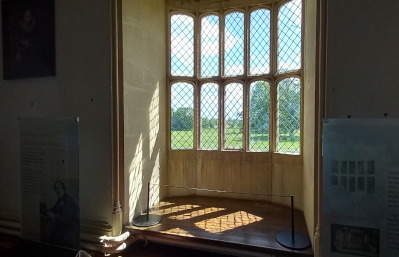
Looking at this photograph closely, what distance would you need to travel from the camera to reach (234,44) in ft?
12.6

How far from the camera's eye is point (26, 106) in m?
3.08

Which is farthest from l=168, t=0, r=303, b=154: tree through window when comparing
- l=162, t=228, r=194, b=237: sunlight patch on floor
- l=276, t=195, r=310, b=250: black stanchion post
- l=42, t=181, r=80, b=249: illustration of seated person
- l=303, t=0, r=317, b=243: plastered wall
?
l=42, t=181, r=80, b=249: illustration of seated person

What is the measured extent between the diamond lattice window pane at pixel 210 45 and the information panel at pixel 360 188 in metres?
2.39

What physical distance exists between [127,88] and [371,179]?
2.83 meters

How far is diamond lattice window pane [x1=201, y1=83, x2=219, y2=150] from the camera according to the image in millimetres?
3961

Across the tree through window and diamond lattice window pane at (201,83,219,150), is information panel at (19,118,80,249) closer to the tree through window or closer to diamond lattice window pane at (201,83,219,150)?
the tree through window

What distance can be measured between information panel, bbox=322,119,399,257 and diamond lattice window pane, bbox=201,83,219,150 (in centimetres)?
210

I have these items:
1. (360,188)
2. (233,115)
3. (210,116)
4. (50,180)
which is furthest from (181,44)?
(360,188)

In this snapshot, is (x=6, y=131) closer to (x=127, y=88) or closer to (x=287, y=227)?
(x=127, y=88)

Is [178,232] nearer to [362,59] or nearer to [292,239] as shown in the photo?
[292,239]

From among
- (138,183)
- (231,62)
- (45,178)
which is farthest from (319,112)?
(45,178)

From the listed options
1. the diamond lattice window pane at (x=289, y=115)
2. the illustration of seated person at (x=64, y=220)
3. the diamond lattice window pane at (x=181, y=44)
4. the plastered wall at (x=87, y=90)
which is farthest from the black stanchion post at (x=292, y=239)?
the diamond lattice window pane at (x=181, y=44)

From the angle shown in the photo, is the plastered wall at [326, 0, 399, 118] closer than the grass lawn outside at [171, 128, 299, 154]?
Yes

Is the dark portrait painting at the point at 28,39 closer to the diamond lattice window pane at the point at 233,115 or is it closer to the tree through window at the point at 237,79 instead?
the tree through window at the point at 237,79
